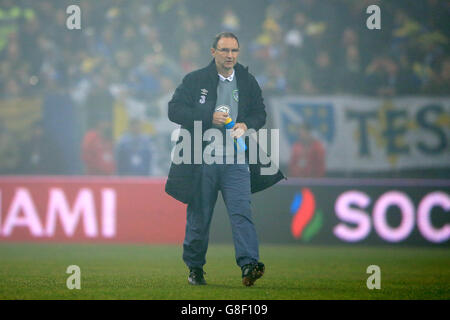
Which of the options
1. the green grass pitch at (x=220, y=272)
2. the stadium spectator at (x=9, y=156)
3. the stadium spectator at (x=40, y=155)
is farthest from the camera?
the stadium spectator at (x=9, y=156)

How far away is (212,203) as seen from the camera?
775 centimetres

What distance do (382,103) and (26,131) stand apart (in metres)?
6.47

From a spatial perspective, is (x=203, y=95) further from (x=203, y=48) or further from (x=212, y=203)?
(x=203, y=48)

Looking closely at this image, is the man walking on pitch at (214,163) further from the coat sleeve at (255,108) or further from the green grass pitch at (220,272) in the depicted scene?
the green grass pitch at (220,272)

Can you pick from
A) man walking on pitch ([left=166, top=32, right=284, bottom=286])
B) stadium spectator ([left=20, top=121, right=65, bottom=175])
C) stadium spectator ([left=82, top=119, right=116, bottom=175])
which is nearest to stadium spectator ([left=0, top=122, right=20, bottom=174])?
stadium spectator ([left=20, top=121, right=65, bottom=175])

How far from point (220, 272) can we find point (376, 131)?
21.0 feet

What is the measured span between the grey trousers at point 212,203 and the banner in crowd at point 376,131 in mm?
7454

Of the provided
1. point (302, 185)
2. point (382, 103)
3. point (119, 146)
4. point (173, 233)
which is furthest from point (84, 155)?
point (382, 103)

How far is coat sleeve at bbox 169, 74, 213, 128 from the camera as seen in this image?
24.6 ft

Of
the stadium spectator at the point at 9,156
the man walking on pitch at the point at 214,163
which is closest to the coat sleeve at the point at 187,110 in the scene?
the man walking on pitch at the point at 214,163

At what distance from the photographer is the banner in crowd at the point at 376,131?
14797 millimetres

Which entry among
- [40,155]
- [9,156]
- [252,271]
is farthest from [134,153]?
[252,271]

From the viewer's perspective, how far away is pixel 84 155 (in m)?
15.7

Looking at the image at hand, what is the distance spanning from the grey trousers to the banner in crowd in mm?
7454
